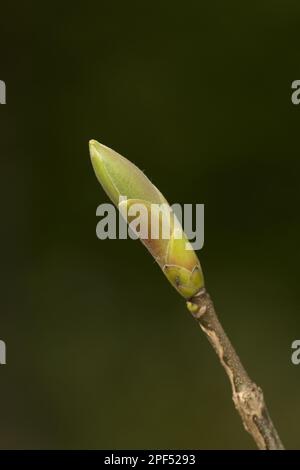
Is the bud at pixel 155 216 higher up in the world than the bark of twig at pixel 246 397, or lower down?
higher up

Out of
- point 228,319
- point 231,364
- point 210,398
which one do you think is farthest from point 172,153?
point 231,364

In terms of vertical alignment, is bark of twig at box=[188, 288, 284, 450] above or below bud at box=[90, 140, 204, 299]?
below

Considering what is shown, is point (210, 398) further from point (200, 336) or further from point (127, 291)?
point (127, 291)

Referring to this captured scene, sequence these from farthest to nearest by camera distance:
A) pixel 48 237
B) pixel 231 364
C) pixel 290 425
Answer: pixel 48 237 < pixel 290 425 < pixel 231 364

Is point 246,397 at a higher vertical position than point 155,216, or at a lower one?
lower
